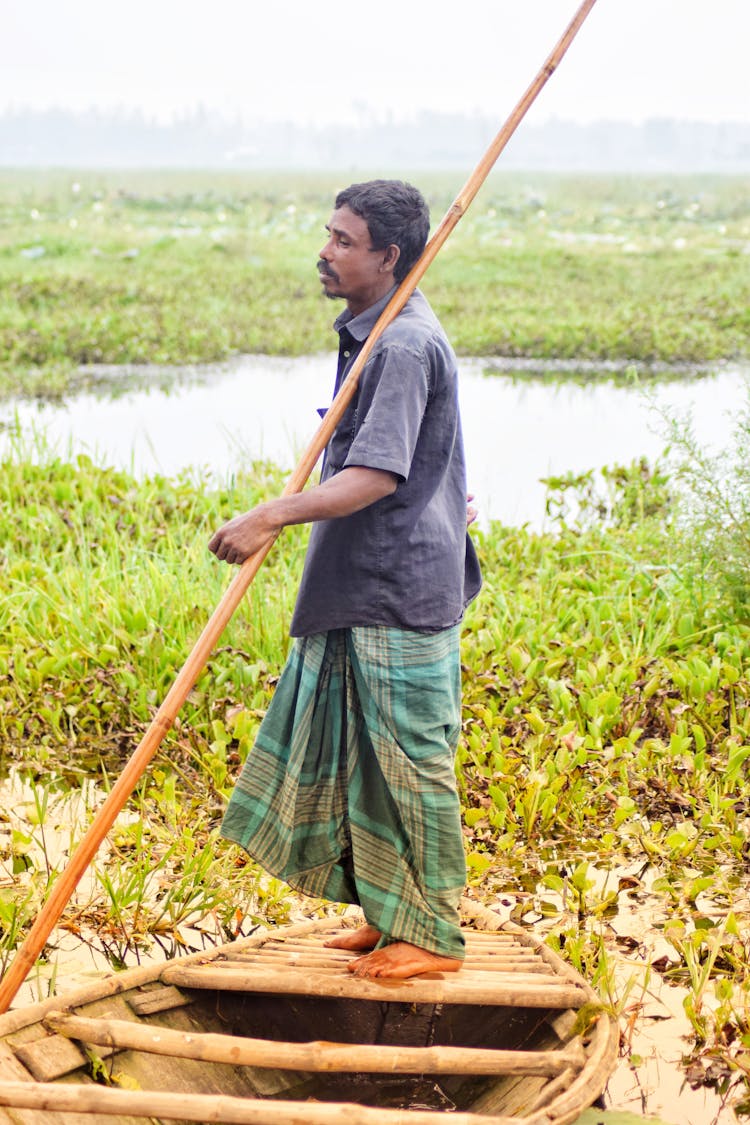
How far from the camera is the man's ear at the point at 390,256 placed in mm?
2322

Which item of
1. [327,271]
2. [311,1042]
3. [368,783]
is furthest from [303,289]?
[311,1042]

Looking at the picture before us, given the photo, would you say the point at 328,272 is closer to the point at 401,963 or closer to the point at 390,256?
the point at 390,256

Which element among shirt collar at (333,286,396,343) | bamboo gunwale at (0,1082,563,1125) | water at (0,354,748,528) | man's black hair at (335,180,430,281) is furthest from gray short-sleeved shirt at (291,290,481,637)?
water at (0,354,748,528)

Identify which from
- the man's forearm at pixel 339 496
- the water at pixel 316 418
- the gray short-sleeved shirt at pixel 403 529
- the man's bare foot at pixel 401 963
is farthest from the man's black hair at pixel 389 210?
the water at pixel 316 418

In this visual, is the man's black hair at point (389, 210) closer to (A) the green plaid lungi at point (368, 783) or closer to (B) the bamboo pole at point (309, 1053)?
(A) the green plaid lungi at point (368, 783)

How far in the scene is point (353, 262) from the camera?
232 centimetres

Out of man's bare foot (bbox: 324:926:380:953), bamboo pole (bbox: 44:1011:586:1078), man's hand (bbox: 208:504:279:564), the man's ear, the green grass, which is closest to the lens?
bamboo pole (bbox: 44:1011:586:1078)

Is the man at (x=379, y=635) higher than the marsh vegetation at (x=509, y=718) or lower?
higher

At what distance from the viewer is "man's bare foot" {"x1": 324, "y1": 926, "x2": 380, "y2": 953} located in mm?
2658

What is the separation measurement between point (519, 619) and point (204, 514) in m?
1.72

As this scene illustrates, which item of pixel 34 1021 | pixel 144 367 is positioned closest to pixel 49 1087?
pixel 34 1021

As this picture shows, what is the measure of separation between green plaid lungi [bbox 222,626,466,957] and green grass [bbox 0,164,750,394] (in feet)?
27.8

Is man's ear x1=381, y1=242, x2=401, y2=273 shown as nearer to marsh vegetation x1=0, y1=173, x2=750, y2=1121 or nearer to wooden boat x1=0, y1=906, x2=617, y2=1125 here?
wooden boat x1=0, y1=906, x2=617, y2=1125

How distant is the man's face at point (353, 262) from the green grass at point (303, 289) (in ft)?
28.0
